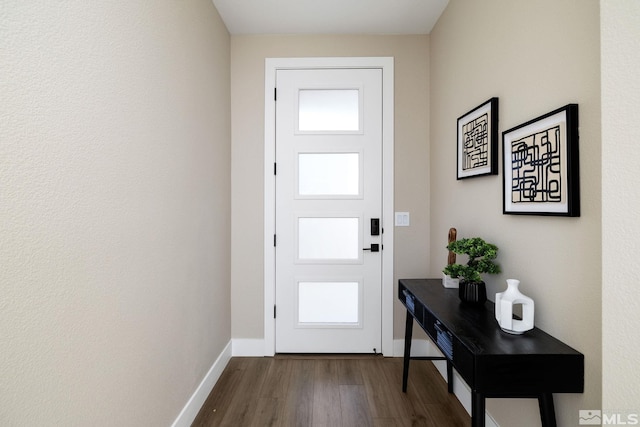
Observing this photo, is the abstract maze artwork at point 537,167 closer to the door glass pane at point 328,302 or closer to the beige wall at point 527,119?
the beige wall at point 527,119

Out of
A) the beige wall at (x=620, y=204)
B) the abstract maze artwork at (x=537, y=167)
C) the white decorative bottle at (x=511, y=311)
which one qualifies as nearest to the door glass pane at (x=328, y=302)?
the white decorative bottle at (x=511, y=311)

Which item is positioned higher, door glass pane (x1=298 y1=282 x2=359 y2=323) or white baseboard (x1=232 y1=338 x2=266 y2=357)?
door glass pane (x1=298 y1=282 x2=359 y2=323)

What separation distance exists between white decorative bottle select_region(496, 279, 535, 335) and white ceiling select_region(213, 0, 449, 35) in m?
2.08

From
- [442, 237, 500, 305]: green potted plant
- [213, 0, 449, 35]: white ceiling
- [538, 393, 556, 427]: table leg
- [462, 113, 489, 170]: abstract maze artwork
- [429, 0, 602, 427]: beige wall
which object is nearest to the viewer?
[429, 0, 602, 427]: beige wall

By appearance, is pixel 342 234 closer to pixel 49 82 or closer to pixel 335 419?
pixel 335 419

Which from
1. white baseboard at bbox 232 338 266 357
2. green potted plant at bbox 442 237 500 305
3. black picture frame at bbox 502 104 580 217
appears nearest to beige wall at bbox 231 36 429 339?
white baseboard at bbox 232 338 266 357

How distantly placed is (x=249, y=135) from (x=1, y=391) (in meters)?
2.23

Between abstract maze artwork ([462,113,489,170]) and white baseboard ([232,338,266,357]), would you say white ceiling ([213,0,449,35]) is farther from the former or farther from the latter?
white baseboard ([232,338,266,357])

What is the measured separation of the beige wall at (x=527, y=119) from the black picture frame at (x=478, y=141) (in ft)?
0.17

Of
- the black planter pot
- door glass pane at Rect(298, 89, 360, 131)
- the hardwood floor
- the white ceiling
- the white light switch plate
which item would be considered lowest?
the hardwood floor

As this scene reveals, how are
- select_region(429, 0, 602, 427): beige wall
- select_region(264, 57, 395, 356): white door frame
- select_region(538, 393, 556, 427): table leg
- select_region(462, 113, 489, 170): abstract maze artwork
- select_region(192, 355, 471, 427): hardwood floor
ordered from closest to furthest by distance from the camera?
select_region(429, 0, 602, 427): beige wall
select_region(538, 393, 556, 427): table leg
select_region(462, 113, 489, 170): abstract maze artwork
select_region(192, 355, 471, 427): hardwood floor
select_region(264, 57, 395, 356): white door frame

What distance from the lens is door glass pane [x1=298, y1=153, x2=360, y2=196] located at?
106 inches

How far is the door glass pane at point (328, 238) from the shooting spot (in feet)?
8.92

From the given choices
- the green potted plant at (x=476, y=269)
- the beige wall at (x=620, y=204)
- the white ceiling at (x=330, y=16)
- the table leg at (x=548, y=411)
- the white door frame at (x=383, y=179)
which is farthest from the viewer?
the white door frame at (x=383, y=179)
